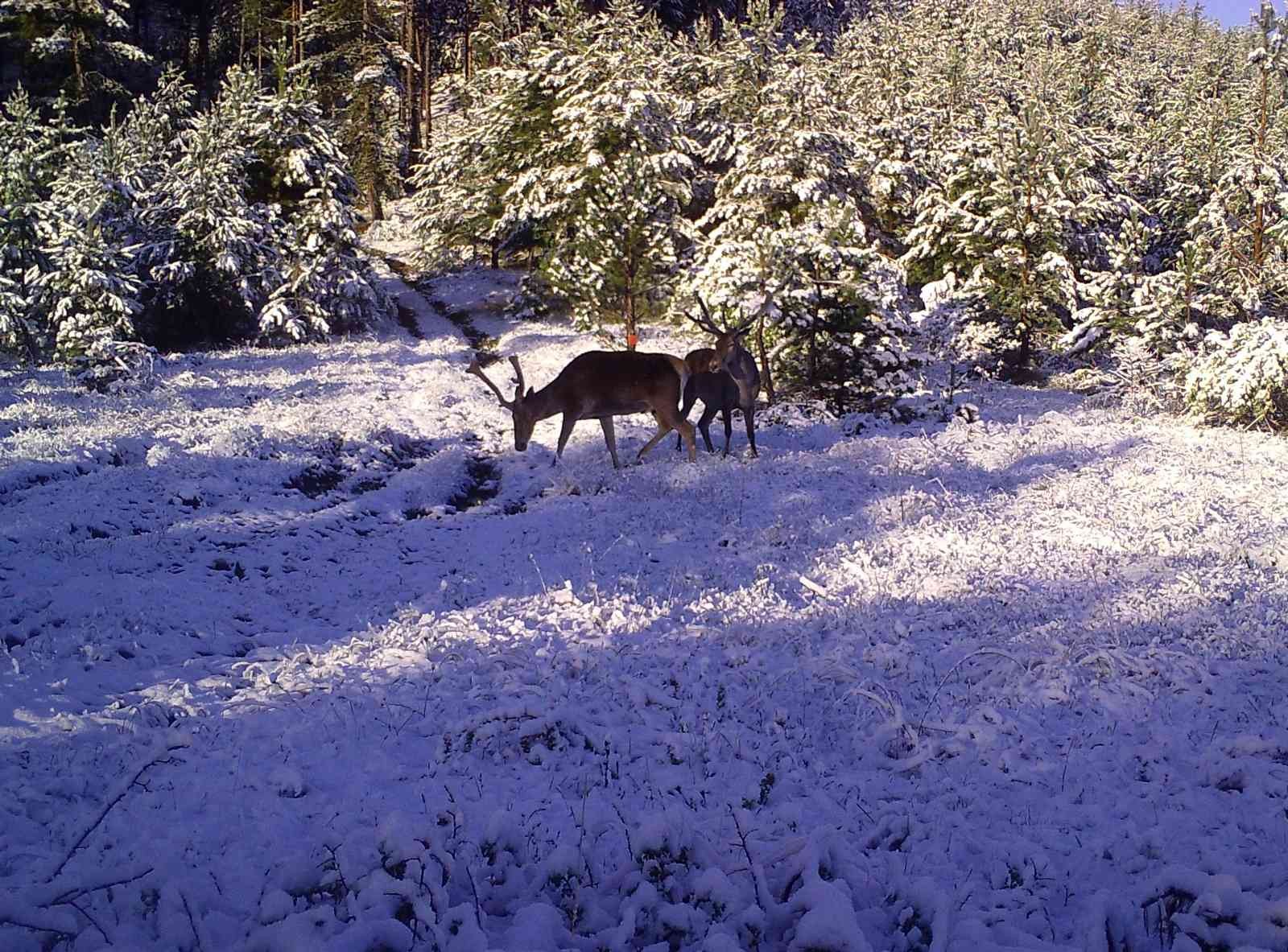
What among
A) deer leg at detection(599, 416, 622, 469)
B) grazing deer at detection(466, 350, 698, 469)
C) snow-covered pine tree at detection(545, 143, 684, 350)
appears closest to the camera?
deer leg at detection(599, 416, 622, 469)

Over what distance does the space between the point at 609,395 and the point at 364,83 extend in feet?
123

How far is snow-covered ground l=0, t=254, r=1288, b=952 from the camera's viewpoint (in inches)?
159

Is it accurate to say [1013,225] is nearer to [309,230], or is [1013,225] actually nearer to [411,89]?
[309,230]

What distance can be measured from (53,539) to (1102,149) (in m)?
41.7

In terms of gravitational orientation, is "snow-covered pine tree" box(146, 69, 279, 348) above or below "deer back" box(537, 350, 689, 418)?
above

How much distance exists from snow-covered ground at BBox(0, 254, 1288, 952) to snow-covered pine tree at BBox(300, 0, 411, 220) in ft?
122

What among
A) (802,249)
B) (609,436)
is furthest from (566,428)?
(802,249)

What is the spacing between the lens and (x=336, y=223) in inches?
1239

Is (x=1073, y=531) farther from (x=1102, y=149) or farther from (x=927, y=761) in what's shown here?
(x=1102, y=149)

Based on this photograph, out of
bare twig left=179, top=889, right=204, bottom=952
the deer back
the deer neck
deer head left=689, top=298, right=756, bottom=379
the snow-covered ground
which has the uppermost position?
deer head left=689, top=298, right=756, bottom=379

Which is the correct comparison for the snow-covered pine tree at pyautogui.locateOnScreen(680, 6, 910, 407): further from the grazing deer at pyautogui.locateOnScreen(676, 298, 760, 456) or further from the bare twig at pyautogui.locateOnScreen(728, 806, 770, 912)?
the bare twig at pyautogui.locateOnScreen(728, 806, 770, 912)

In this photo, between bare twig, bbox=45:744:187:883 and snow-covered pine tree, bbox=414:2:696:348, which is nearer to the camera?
bare twig, bbox=45:744:187:883

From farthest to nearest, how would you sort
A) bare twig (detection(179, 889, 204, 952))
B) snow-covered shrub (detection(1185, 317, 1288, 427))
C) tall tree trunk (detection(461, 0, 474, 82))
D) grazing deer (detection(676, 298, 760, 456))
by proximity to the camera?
tall tree trunk (detection(461, 0, 474, 82)) → snow-covered shrub (detection(1185, 317, 1288, 427)) → grazing deer (detection(676, 298, 760, 456)) → bare twig (detection(179, 889, 204, 952))

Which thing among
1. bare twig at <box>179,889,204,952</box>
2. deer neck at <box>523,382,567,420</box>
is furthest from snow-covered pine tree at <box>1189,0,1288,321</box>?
bare twig at <box>179,889,204,952</box>
